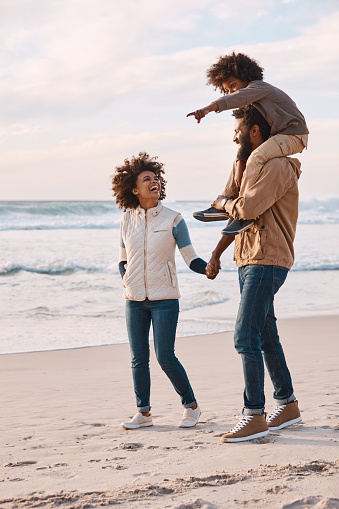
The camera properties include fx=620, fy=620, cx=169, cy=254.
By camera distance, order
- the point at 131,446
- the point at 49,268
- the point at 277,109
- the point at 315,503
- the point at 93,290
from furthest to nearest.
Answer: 1. the point at 49,268
2. the point at 93,290
3. the point at 131,446
4. the point at 277,109
5. the point at 315,503

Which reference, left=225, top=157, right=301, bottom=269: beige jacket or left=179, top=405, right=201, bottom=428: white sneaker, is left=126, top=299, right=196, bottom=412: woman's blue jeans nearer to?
left=179, top=405, right=201, bottom=428: white sneaker

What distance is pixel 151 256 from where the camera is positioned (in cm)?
434

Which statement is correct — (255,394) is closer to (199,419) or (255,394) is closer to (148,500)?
(199,419)

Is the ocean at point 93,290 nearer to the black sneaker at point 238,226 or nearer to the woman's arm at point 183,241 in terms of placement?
the woman's arm at point 183,241

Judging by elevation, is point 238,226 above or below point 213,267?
above

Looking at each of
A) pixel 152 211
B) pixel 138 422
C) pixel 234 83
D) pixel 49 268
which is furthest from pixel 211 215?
pixel 49 268

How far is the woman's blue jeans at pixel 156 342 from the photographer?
13.9 feet

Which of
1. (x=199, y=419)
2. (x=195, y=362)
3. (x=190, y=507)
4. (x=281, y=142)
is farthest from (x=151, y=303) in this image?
(x=195, y=362)

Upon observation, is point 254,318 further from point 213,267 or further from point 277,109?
point 277,109

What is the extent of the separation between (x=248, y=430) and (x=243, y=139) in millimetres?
1783

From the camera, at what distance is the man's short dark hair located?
3.76 meters

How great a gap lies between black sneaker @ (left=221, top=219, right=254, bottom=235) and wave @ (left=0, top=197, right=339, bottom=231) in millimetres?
25484

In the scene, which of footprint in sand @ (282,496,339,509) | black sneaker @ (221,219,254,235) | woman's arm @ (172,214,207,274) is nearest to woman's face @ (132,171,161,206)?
woman's arm @ (172,214,207,274)

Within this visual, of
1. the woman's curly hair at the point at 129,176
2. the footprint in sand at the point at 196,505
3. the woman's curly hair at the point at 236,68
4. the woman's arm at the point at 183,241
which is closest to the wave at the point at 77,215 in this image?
the woman's curly hair at the point at 129,176
